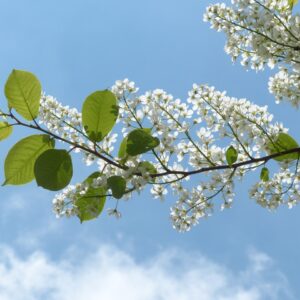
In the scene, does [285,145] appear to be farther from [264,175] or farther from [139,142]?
[139,142]

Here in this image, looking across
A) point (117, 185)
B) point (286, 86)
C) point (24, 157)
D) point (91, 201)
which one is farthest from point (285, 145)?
point (24, 157)

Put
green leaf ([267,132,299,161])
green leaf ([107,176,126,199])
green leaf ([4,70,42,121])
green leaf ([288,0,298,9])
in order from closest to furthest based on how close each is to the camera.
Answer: green leaf ([107,176,126,199]) < green leaf ([4,70,42,121]) < green leaf ([267,132,299,161]) < green leaf ([288,0,298,9])

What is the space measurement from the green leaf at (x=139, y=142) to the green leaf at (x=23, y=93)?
0.64 metres

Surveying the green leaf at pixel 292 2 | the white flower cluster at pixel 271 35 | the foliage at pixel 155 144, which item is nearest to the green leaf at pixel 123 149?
the foliage at pixel 155 144

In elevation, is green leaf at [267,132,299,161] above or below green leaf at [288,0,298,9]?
below

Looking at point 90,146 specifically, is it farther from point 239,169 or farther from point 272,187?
point 272,187

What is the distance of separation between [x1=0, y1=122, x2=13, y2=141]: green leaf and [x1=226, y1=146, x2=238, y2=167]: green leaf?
1406 mm

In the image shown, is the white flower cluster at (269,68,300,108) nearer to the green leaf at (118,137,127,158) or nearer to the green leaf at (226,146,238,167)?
the green leaf at (226,146,238,167)

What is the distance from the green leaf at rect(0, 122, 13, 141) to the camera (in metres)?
3.13

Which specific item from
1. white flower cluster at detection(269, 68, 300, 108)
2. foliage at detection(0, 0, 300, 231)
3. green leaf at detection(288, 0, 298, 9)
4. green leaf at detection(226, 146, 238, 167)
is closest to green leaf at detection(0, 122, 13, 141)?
foliage at detection(0, 0, 300, 231)

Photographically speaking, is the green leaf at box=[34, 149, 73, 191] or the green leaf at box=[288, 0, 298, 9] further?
the green leaf at box=[288, 0, 298, 9]

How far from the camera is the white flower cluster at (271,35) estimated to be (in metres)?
3.70

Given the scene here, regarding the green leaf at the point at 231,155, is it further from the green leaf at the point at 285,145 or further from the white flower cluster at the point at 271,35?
the white flower cluster at the point at 271,35

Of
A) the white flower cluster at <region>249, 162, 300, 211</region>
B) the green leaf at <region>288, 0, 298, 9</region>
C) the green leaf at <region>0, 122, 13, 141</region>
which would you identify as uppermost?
the green leaf at <region>288, 0, 298, 9</region>
